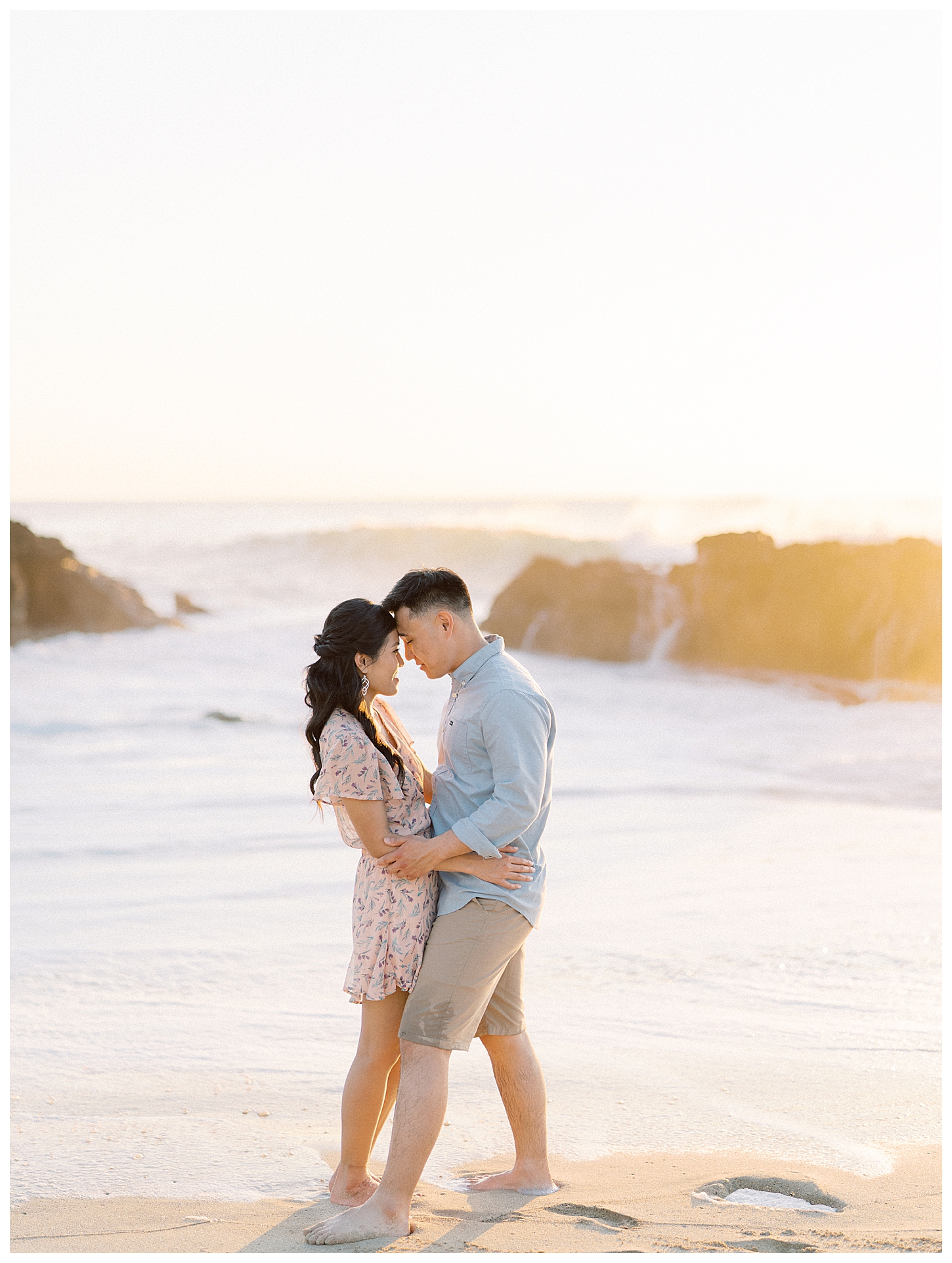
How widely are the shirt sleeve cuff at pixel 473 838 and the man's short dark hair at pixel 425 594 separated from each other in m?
0.55

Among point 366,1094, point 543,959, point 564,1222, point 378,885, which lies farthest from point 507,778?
point 543,959

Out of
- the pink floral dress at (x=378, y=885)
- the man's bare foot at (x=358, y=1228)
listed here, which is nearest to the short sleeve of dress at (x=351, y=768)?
the pink floral dress at (x=378, y=885)

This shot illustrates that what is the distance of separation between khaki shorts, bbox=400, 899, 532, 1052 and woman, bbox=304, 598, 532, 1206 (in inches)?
2.3

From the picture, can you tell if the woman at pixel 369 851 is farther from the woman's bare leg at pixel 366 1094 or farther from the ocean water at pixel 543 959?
the ocean water at pixel 543 959

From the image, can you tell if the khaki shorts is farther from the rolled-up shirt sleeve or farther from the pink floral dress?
the rolled-up shirt sleeve

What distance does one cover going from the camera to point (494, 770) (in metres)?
2.76

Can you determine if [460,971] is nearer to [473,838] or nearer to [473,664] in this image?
[473,838]

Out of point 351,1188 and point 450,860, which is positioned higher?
point 450,860

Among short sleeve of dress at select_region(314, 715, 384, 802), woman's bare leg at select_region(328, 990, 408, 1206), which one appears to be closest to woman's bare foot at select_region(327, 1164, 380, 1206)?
woman's bare leg at select_region(328, 990, 408, 1206)

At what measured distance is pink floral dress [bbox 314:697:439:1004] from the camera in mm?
2797

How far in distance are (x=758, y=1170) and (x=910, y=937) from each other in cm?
285

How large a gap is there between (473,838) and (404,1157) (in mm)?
776

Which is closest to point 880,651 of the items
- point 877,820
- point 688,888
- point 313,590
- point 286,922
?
point 877,820

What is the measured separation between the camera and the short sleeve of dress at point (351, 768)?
279 cm
